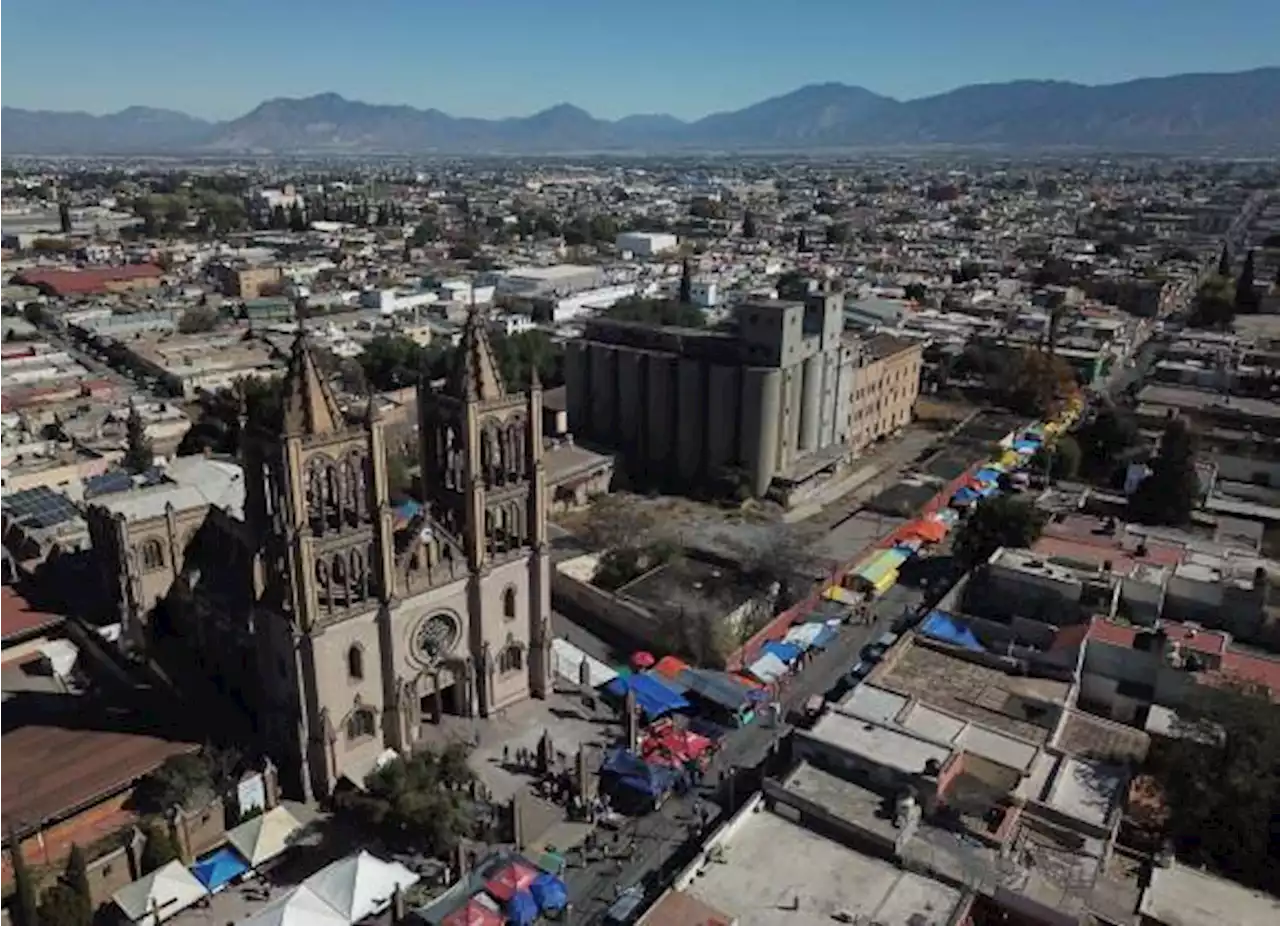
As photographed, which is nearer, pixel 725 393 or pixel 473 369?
pixel 473 369

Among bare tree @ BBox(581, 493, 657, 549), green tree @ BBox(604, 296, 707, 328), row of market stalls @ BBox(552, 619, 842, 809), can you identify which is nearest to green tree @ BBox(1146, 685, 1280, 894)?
row of market stalls @ BBox(552, 619, 842, 809)

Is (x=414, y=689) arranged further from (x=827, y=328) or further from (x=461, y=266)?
(x=461, y=266)

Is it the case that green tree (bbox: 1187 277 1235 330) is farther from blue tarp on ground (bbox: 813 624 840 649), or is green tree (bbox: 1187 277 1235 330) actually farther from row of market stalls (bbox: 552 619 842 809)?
row of market stalls (bbox: 552 619 842 809)

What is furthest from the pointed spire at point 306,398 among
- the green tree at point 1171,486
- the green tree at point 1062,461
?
the green tree at point 1062,461

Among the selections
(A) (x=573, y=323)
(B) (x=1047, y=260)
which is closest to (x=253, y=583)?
(A) (x=573, y=323)

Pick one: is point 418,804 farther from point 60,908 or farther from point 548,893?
point 60,908

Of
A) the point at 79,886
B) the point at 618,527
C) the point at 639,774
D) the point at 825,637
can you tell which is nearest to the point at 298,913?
the point at 79,886
